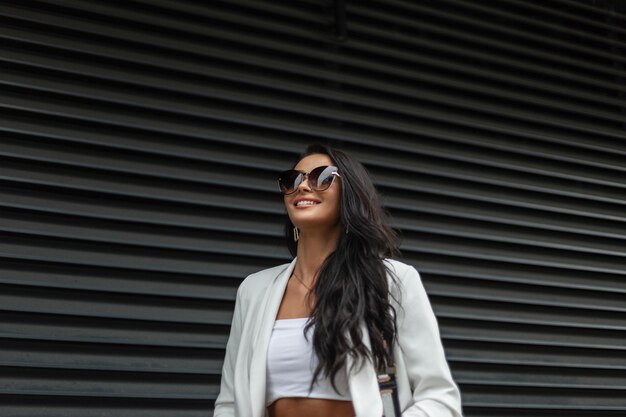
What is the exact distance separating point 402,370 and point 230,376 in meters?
0.61

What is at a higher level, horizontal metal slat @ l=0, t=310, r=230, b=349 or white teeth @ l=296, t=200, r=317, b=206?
horizontal metal slat @ l=0, t=310, r=230, b=349

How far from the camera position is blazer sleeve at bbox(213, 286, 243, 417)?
322cm

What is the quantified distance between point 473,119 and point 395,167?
0.77 m

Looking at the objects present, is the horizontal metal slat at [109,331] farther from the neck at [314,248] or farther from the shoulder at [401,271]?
the shoulder at [401,271]

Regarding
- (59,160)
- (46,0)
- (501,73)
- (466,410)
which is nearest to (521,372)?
(466,410)

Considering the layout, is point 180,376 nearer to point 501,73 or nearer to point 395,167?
point 395,167

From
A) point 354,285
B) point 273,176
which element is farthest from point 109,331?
point 354,285

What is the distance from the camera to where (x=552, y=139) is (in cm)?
675

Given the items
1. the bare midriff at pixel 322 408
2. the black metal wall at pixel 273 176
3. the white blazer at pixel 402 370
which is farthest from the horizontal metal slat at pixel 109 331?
the bare midriff at pixel 322 408

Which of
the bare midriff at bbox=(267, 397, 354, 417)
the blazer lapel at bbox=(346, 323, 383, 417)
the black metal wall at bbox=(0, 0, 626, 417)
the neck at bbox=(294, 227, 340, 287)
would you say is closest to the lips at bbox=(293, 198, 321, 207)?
the neck at bbox=(294, 227, 340, 287)

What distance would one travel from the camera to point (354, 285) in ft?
10.2

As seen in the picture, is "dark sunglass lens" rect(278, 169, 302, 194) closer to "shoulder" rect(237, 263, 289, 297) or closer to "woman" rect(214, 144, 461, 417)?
"woman" rect(214, 144, 461, 417)

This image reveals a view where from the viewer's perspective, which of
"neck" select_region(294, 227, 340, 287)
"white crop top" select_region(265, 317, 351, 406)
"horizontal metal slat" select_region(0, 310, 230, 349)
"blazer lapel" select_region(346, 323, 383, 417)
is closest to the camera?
"blazer lapel" select_region(346, 323, 383, 417)

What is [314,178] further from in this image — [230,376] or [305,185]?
[230,376]
